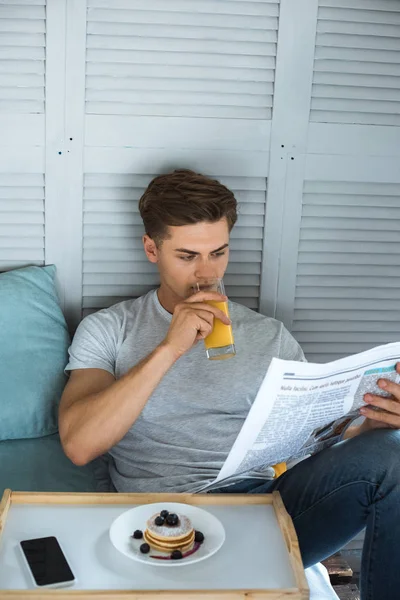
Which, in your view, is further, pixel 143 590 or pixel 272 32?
pixel 272 32

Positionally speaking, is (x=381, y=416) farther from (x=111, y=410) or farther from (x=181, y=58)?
(x=181, y=58)

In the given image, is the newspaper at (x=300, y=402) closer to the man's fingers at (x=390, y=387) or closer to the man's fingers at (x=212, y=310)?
the man's fingers at (x=390, y=387)

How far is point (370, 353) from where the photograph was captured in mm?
1591

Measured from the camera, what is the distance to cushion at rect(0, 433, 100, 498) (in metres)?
1.87

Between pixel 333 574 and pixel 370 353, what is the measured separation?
0.94 metres

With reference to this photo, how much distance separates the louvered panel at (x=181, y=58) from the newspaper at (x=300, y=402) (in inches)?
35.8

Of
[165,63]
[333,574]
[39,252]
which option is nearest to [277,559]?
[333,574]

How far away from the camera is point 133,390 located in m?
1.66

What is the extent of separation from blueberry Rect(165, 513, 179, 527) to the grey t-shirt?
457mm

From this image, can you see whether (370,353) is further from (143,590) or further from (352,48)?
(352,48)

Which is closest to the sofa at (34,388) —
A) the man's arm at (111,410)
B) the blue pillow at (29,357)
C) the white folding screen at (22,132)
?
the blue pillow at (29,357)

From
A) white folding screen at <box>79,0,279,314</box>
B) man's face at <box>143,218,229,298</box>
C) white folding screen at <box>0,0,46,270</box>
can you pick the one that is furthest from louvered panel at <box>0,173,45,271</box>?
man's face at <box>143,218,229,298</box>

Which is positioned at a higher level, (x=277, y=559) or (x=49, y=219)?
(x=49, y=219)

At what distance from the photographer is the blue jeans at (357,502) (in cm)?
161
